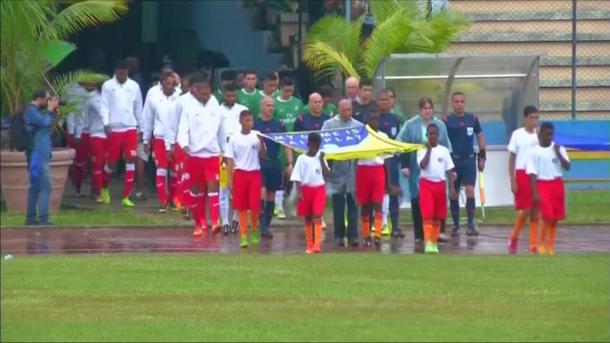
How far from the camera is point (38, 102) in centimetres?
1973

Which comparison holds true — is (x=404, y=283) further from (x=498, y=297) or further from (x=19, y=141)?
(x=19, y=141)

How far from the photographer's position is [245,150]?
18797 mm

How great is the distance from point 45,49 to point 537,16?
868cm

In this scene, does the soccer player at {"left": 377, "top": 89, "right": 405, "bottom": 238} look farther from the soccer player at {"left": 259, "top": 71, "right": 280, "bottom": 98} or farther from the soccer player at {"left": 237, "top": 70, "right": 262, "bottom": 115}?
the soccer player at {"left": 237, "top": 70, "right": 262, "bottom": 115}

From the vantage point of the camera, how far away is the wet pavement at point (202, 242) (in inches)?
717

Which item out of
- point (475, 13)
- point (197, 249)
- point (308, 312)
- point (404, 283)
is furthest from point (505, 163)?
point (308, 312)

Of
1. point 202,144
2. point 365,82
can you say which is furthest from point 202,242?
point 365,82

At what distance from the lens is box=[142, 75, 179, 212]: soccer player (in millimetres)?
22109

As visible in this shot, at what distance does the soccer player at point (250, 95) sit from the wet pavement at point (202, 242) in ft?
5.61

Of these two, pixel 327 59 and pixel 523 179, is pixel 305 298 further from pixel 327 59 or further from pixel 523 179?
pixel 327 59

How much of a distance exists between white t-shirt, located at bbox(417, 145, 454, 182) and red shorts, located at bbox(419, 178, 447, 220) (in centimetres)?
7

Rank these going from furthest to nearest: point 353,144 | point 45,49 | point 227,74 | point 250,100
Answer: point 227,74 → point 45,49 → point 250,100 → point 353,144

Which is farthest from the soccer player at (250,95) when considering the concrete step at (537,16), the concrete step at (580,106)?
the concrete step at (580,106)

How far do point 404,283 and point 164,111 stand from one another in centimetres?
822
